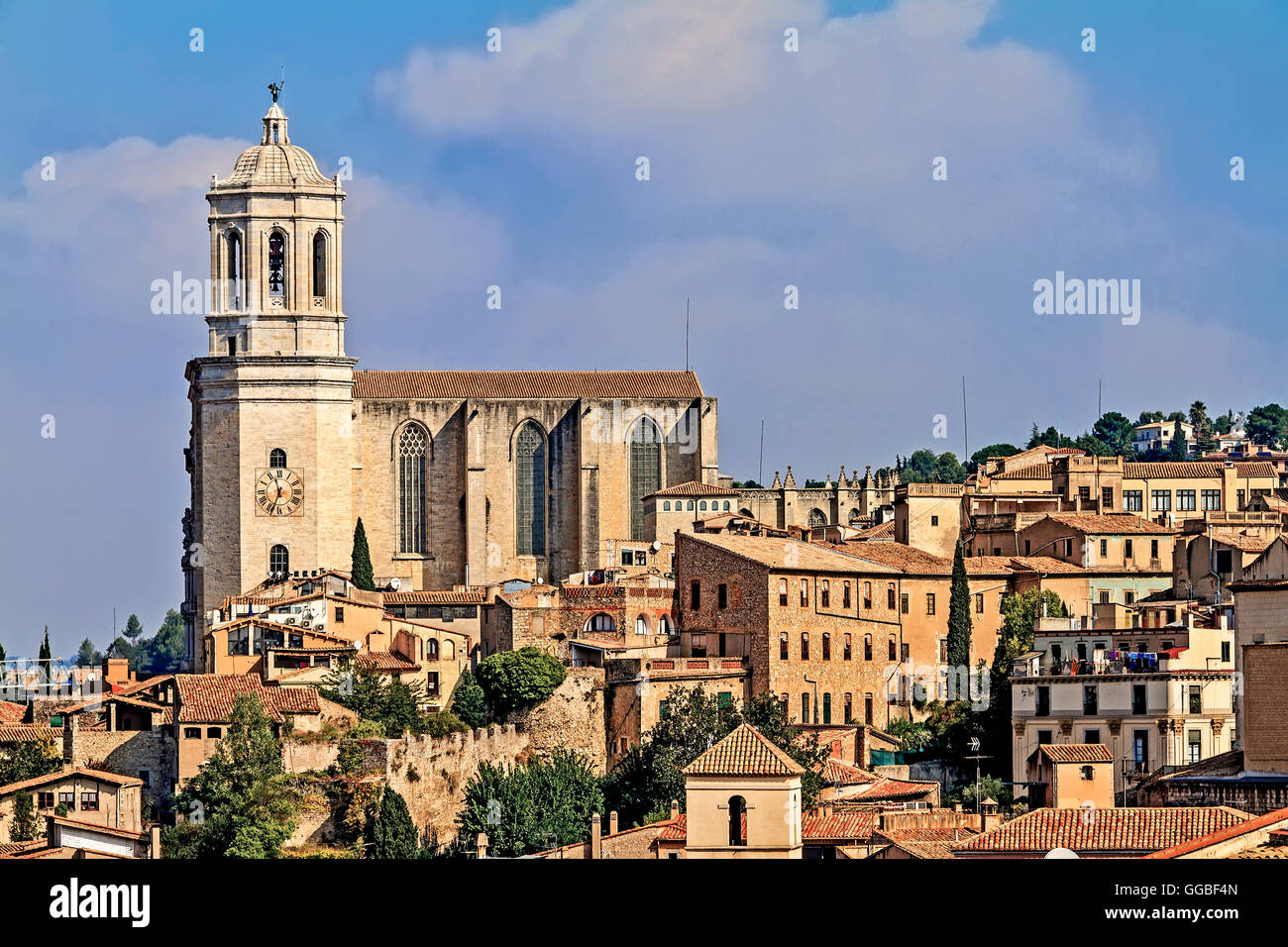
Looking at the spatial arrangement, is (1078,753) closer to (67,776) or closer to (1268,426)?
(67,776)

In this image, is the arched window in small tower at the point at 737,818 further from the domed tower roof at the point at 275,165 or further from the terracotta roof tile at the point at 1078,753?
the domed tower roof at the point at 275,165

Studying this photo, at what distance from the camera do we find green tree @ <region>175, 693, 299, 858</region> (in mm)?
55156

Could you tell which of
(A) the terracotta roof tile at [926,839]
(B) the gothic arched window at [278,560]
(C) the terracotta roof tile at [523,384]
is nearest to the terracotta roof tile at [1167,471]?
(C) the terracotta roof tile at [523,384]

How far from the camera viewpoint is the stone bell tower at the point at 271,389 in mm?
89500

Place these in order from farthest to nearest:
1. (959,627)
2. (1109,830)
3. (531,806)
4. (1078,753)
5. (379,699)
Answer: (959,627), (379,699), (531,806), (1078,753), (1109,830)

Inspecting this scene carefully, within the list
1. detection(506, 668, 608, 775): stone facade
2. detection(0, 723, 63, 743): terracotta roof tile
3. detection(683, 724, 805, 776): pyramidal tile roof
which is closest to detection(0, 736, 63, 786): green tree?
detection(0, 723, 63, 743): terracotta roof tile

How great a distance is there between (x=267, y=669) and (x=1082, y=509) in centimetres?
2711

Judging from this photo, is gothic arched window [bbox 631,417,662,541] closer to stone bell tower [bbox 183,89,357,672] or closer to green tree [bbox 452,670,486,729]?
stone bell tower [bbox 183,89,357,672]

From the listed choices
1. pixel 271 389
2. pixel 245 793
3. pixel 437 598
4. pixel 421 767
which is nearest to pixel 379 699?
pixel 421 767

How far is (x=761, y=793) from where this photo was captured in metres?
37.0

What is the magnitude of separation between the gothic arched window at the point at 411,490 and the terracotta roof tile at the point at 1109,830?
62392 millimetres

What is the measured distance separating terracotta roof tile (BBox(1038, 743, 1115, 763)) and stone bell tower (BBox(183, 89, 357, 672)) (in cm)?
4507

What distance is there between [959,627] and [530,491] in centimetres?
3529

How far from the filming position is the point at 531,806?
56.2 metres
